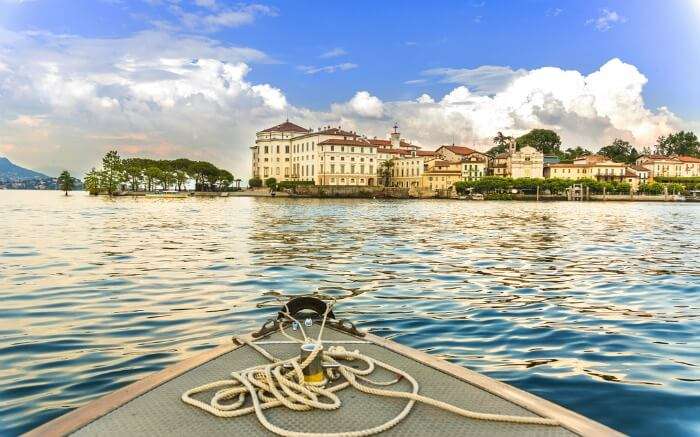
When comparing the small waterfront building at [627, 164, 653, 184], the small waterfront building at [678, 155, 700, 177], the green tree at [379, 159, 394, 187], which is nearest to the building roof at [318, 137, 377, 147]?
the green tree at [379, 159, 394, 187]

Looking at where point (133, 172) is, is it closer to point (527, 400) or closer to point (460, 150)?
point (460, 150)

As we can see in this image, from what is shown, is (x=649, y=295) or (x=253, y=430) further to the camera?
(x=649, y=295)

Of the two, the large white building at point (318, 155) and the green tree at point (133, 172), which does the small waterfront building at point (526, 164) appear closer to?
the large white building at point (318, 155)

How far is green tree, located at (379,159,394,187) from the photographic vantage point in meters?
133

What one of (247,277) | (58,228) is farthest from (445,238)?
(58,228)

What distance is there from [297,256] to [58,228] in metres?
16.8

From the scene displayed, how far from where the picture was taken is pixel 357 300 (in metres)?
10.6

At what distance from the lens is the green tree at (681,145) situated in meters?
173

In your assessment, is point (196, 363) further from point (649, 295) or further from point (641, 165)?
point (641, 165)

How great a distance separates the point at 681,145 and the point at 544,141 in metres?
46.0

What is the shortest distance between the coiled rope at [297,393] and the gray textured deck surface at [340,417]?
1.7 inches

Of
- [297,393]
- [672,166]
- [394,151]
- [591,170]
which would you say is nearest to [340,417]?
[297,393]

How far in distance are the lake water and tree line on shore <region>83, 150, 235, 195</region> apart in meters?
99.2

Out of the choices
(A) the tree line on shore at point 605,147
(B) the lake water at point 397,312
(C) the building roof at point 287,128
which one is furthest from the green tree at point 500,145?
(B) the lake water at point 397,312
